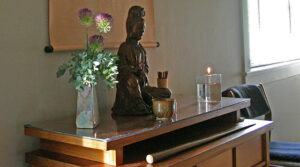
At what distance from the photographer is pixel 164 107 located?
4.17 ft

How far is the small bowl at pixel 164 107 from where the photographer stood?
127 centimetres

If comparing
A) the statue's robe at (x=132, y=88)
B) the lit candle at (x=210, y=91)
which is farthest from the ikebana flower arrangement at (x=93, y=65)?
the lit candle at (x=210, y=91)

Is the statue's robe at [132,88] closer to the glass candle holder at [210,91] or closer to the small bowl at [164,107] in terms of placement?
the small bowl at [164,107]

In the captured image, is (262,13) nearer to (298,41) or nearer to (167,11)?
(298,41)

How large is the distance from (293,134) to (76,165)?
2.80 m

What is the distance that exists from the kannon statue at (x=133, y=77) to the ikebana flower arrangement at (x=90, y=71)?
0.54 ft

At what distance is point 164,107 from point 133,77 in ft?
0.59

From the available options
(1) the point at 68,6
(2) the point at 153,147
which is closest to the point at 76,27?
(1) the point at 68,6

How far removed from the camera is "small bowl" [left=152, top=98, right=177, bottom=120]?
127cm

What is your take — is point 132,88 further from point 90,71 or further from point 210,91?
point 210,91

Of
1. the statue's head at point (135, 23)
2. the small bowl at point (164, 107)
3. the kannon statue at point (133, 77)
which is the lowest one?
the small bowl at point (164, 107)

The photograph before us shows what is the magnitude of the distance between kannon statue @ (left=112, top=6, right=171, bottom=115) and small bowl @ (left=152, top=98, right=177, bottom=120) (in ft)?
0.37

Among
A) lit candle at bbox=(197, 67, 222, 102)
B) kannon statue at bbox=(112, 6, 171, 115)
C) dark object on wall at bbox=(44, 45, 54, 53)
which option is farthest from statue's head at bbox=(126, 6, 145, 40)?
lit candle at bbox=(197, 67, 222, 102)

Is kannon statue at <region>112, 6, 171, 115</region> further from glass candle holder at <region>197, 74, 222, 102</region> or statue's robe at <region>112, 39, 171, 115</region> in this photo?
glass candle holder at <region>197, 74, 222, 102</region>
